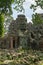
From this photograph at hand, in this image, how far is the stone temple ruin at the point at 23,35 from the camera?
36.5m

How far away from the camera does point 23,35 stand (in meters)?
36.8

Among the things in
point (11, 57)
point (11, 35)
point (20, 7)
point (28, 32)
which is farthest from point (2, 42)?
point (20, 7)

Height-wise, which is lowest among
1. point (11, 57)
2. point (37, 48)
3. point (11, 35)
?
point (11, 57)

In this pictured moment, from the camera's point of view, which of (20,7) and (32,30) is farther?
(32,30)

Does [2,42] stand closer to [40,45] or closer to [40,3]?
[40,45]

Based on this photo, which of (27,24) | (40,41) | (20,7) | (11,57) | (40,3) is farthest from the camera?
(27,24)

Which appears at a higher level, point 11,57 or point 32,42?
point 32,42

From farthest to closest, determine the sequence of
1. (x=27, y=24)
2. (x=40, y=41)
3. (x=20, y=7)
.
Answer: (x=27, y=24)
(x=40, y=41)
(x=20, y=7)

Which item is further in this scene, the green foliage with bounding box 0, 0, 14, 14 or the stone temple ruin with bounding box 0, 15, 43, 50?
the stone temple ruin with bounding box 0, 15, 43, 50

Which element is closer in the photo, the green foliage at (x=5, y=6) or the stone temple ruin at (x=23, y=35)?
the green foliage at (x=5, y=6)

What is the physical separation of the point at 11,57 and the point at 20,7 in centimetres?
610

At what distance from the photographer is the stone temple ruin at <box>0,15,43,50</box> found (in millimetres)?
36469

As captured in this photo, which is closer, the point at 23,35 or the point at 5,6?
the point at 5,6

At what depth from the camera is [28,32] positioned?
1453 inches
